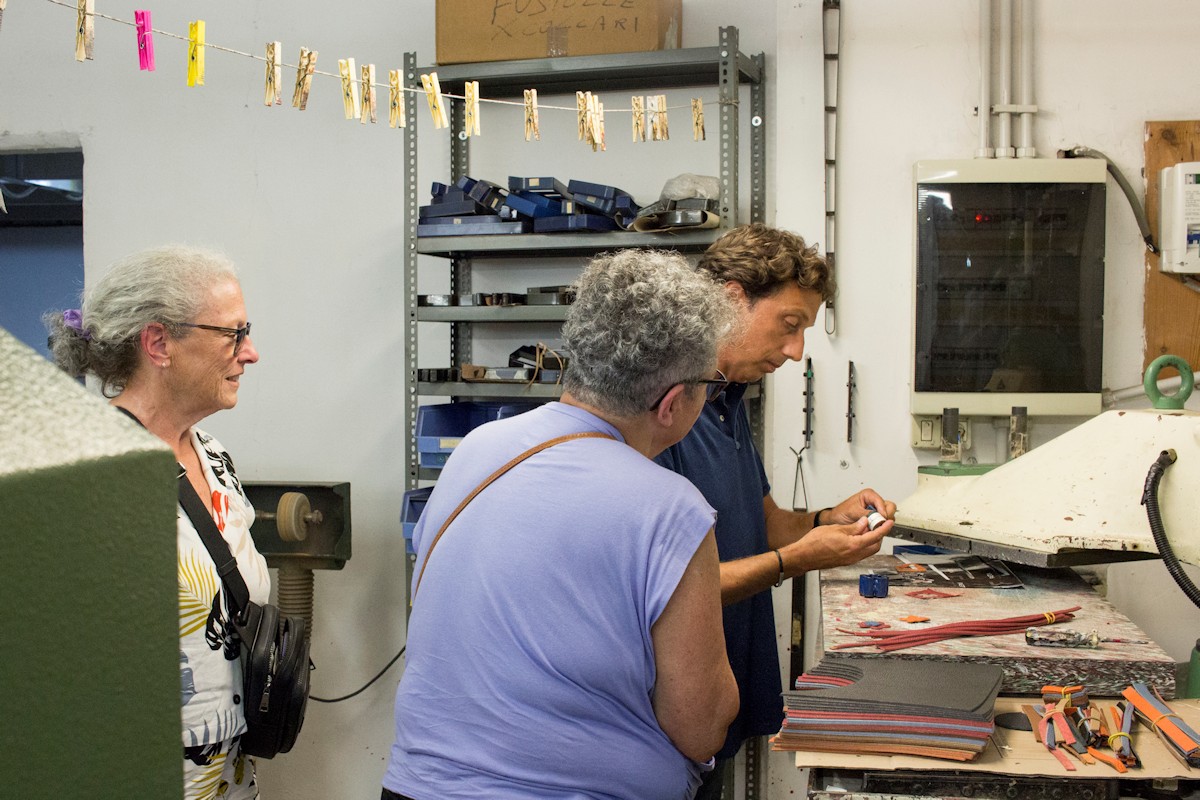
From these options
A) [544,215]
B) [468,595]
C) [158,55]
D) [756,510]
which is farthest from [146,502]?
[158,55]

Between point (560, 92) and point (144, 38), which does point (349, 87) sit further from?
point (560, 92)

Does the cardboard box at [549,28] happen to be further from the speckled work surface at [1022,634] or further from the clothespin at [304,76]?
the speckled work surface at [1022,634]

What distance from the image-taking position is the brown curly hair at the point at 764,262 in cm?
197

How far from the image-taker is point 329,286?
3.35 metres

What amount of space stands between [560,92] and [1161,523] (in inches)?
81.9

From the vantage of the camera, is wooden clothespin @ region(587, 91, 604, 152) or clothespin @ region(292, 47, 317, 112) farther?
wooden clothespin @ region(587, 91, 604, 152)

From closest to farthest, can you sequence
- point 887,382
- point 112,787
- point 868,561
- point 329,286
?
point 112,787
point 868,561
point 887,382
point 329,286

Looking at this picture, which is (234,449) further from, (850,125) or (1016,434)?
(1016,434)

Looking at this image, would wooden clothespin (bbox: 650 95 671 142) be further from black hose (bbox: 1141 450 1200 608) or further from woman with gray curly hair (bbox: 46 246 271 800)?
black hose (bbox: 1141 450 1200 608)

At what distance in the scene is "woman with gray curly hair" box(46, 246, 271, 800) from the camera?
5.32 ft

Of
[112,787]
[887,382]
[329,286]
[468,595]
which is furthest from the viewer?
[329,286]

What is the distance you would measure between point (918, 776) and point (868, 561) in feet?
3.42

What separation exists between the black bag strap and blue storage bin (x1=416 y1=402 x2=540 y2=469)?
117cm

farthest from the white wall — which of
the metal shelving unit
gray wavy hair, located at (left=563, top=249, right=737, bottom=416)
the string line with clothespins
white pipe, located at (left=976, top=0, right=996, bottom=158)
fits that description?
gray wavy hair, located at (left=563, top=249, right=737, bottom=416)
